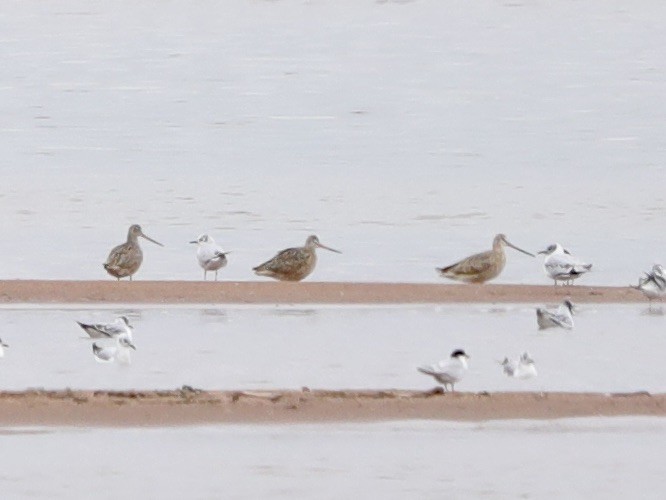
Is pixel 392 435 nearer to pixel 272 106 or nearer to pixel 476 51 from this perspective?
pixel 272 106

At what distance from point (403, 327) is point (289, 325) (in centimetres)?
90

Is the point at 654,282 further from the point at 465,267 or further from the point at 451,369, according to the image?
the point at 451,369

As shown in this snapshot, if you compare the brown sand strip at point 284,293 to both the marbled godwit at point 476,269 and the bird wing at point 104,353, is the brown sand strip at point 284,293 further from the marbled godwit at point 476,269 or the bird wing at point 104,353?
the bird wing at point 104,353

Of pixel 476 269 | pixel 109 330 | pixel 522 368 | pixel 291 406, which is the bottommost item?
pixel 291 406

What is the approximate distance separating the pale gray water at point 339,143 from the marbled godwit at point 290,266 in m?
1.71

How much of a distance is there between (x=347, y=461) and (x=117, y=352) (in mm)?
3584

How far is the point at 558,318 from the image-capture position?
1573 cm

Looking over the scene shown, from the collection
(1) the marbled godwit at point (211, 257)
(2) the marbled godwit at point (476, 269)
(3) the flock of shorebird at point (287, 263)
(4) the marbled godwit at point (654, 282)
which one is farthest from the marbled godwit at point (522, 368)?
(2) the marbled godwit at point (476, 269)

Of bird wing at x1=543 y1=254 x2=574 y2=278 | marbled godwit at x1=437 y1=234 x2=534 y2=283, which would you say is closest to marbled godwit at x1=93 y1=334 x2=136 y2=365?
bird wing at x1=543 y1=254 x2=574 y2=278

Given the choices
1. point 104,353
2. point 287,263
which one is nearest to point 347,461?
point 104,353

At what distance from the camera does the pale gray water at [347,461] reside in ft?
32.4

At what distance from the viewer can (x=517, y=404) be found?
12.0m

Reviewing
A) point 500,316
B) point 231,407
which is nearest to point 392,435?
point 231,407

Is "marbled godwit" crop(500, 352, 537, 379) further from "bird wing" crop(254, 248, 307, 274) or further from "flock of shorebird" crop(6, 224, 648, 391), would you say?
"bird wing" crop(254, 248, 307, 274)
